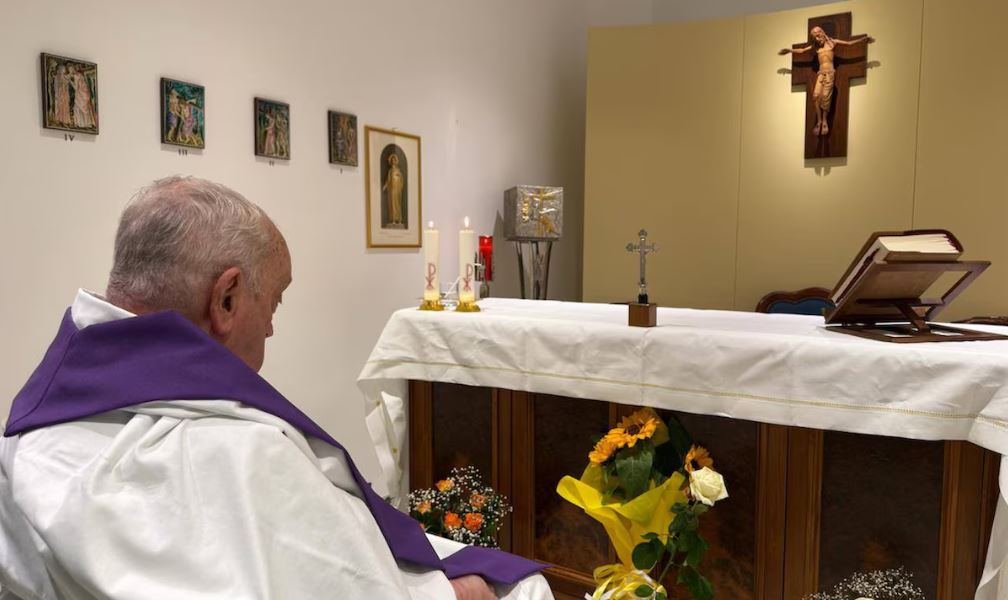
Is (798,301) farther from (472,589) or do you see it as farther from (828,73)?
(472,589)

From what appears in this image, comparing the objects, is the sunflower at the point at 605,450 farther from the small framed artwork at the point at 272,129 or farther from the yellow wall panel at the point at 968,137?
the yellow wall panel at the point at 968,137

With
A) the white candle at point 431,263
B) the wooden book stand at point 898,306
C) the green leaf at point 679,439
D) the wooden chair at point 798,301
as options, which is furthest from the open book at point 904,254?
the wooden chair at point 798,301

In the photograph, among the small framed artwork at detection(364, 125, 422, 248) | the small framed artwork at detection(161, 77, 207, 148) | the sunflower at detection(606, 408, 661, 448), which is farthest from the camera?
the small framed artwork at detection(364, 125, 422, 248)

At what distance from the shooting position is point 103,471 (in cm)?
105

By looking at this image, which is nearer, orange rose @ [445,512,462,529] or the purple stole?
the purple stole

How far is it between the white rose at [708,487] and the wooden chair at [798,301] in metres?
3.12

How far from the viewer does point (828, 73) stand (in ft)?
15.7

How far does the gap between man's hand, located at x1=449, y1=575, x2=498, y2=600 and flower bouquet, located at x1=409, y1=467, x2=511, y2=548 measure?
850 mm

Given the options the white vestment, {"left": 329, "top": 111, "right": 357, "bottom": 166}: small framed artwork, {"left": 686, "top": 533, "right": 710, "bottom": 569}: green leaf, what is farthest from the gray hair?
{"left": 329, "top": 111, "right": 357, "bottom": 166}: small framed artwork

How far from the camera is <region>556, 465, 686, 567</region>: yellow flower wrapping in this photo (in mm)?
2109

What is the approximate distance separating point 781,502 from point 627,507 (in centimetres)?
47

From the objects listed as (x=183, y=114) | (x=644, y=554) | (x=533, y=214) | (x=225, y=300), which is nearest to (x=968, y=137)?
(x=533, y=214)

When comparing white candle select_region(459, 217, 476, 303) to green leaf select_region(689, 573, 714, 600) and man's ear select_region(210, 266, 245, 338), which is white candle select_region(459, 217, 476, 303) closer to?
green leaf select_region(689, 573, 714, 600)

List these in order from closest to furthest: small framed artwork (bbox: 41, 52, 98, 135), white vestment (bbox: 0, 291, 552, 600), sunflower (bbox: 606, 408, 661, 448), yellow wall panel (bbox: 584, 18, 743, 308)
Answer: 1. white vestment (bbox: 0, 291, 552, 600)
2. sunflower (bbox: 606, 408, 661, 448)
3. small framed artwork (bbox: 41, 52, 98, 135)
4. yellow wall panel (bbox: 584, 18, 743, 308)
